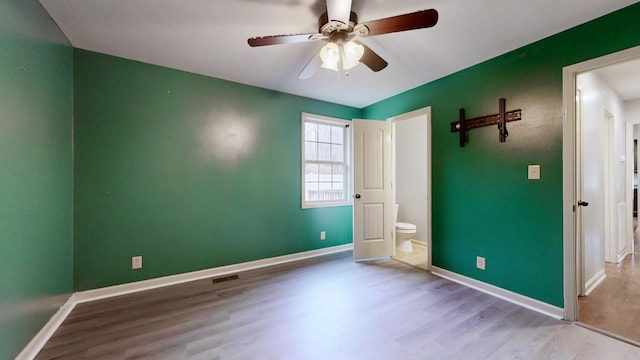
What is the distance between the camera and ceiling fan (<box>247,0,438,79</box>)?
1426 mm

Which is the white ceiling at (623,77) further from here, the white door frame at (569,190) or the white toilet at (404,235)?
the white toilet at (404,235)

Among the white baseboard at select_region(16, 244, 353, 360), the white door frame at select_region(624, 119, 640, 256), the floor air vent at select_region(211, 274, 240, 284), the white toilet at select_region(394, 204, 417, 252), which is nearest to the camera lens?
the white baseboard at select_region(16, 244, 353, 360)

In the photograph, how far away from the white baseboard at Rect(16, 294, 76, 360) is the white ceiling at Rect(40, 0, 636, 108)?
2339mm

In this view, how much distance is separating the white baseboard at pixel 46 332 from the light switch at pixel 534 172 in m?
4.02

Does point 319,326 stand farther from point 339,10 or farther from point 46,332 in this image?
point 339,10

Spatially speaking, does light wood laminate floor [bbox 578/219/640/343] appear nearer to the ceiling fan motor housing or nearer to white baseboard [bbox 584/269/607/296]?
white baseboard [bbox 584/269/607/296]

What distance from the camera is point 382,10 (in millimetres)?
1792

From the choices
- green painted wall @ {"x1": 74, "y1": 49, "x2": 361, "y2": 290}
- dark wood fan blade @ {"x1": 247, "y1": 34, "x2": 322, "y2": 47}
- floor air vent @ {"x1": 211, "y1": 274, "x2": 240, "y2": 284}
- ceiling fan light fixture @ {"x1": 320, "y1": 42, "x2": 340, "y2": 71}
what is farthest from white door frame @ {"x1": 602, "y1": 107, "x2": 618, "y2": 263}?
floor air vent @ {"x1": 211, "y1": 274, "x2": 240, "y2": 284}

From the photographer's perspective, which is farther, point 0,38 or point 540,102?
point 540,102

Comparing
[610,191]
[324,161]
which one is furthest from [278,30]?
[610,191]

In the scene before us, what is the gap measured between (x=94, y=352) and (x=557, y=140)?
3.88 meters

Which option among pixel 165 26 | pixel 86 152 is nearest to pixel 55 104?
pixel 86 152

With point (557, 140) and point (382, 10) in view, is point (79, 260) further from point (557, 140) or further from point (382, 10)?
point (557, 140)

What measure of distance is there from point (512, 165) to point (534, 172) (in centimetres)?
18
